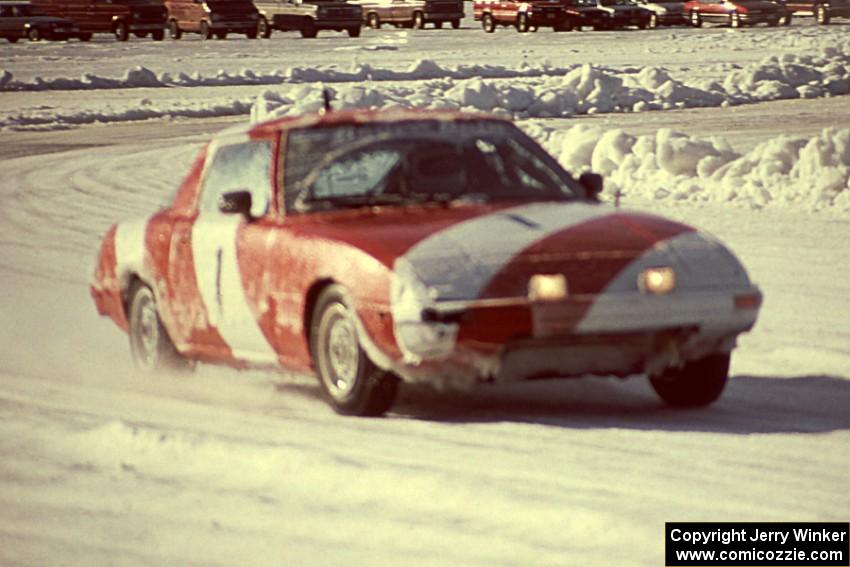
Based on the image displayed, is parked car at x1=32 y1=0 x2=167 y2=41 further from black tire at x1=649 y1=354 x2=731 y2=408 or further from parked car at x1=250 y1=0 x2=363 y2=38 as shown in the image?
black tire at x1=649 y1=354 x2=731 y2=408

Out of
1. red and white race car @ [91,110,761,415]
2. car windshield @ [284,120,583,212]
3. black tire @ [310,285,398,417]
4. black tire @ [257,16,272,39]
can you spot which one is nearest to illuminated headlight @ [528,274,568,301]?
red and white race car @ [91,110,761,415]

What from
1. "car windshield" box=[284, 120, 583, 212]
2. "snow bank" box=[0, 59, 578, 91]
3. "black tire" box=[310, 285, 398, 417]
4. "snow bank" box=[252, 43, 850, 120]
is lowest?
"snow bank" box=[0, 59, 578, 91]

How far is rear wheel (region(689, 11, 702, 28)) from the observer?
6331 centimetres

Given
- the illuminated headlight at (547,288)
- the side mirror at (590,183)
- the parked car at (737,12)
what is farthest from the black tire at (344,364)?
the parked car at (737,12)

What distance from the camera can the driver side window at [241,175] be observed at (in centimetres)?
945

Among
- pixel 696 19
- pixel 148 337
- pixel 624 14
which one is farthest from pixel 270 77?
pixel 148 337

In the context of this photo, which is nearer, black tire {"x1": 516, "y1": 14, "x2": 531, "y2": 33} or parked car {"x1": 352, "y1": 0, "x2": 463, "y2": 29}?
black tire {"x1": 516, "y1": 14, "x2": 531, "y2": 33}

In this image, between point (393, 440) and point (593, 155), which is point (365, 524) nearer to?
point (393, 440)

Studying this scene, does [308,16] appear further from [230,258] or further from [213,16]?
[230,258]

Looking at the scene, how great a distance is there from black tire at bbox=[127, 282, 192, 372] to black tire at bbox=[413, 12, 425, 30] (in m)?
54.5

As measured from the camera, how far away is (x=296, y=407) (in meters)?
9.30

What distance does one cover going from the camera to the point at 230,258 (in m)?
9.38

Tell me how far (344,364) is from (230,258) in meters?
1.00

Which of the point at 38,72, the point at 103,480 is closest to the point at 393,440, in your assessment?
the point at 103,480
